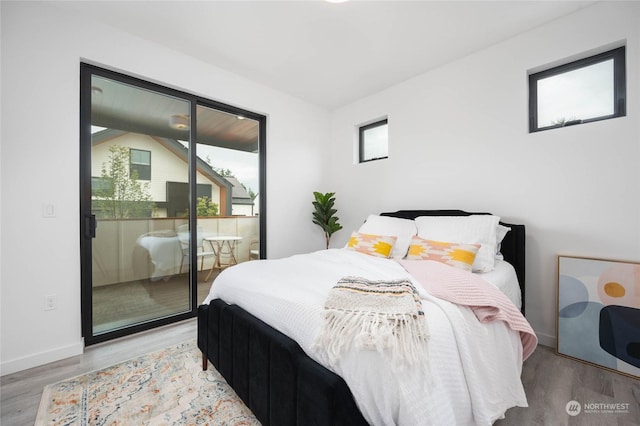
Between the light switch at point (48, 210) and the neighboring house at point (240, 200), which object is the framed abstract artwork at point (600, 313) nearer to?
the neighboring house at point (240, 200)

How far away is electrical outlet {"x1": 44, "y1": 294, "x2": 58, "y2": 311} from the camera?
201 centimetres

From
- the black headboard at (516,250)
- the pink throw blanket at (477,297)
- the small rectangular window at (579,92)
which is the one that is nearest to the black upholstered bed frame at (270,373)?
the pink throw blanket at (477,297)

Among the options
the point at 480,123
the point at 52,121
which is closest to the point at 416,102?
the point at 480,123

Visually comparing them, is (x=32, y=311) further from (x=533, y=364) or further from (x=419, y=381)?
(x=533, y=364)

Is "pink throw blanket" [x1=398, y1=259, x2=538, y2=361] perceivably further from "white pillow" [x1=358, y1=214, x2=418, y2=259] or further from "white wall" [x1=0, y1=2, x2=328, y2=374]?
"white wall" [x1=0, y1=2, x2=328, y2=374]

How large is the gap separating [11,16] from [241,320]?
8.89ft

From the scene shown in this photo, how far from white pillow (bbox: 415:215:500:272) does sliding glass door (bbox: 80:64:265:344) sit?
2.22m

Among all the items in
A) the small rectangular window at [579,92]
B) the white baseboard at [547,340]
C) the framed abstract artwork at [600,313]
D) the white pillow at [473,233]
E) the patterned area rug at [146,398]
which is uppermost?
the small rectangular window at [579,92]

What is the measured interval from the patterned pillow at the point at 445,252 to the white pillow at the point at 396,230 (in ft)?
0.55

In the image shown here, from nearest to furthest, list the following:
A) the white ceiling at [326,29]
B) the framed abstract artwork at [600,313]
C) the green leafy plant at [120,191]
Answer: the framed abstract artwork at [600,313], the white ceiling at [326,29], the green leafy plant at [120,191]

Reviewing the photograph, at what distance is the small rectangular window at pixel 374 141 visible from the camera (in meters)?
3.62

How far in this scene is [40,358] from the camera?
6.43ft

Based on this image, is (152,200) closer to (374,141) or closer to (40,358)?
(40,358)

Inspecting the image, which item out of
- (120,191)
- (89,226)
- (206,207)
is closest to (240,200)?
(206,207)
